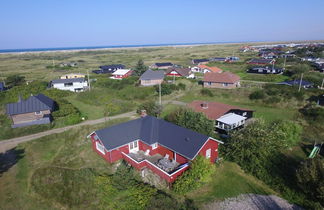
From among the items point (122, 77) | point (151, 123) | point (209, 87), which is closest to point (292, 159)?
point (151, 123)

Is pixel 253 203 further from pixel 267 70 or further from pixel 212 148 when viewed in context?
pixel 267 70

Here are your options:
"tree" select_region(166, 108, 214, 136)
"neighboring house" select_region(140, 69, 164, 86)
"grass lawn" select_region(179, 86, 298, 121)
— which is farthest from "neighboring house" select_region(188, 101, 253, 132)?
"neighboring house" select_region(140, 69, 164, 86)

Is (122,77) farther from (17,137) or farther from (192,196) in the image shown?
(192,196)

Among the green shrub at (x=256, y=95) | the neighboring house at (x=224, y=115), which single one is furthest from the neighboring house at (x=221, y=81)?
the neighboring house at (x=224, y=115)

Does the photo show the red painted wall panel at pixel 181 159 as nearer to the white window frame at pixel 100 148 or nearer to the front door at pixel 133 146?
the front door at pixel 133 146

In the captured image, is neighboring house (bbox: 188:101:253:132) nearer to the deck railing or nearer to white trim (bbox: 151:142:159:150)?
white trim (bbox: 151:142:159:150)
